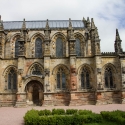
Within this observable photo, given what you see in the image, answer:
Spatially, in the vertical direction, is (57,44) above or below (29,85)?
above

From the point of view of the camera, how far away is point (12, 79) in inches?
1131

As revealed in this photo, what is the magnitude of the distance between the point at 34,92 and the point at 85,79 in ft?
25.4

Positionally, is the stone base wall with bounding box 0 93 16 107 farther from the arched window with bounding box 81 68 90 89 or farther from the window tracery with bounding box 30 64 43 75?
the arched window with bounding box 81 68 90 89

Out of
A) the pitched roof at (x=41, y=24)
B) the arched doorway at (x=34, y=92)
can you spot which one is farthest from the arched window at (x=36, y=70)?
the pitched roof at (x=41, y=24)

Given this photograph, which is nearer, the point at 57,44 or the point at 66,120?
the point at 66,120

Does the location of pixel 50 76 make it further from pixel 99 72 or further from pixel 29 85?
pixel 99 72

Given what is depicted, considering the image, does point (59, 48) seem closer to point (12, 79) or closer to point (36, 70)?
point (36, 70)

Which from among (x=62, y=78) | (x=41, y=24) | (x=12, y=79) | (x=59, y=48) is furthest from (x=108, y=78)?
(x=41, y=24)

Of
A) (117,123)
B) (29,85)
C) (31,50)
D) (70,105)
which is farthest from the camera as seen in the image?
(31,50)

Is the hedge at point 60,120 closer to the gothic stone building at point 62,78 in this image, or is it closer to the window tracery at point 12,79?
the gothic stone building at point 62,78

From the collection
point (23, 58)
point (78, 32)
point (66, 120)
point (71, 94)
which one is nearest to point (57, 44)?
point (78, 32)

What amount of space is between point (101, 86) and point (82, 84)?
2.85 m

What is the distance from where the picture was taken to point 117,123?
531 inches

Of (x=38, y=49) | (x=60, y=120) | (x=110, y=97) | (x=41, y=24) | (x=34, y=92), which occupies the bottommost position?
(x=60, y=120)
